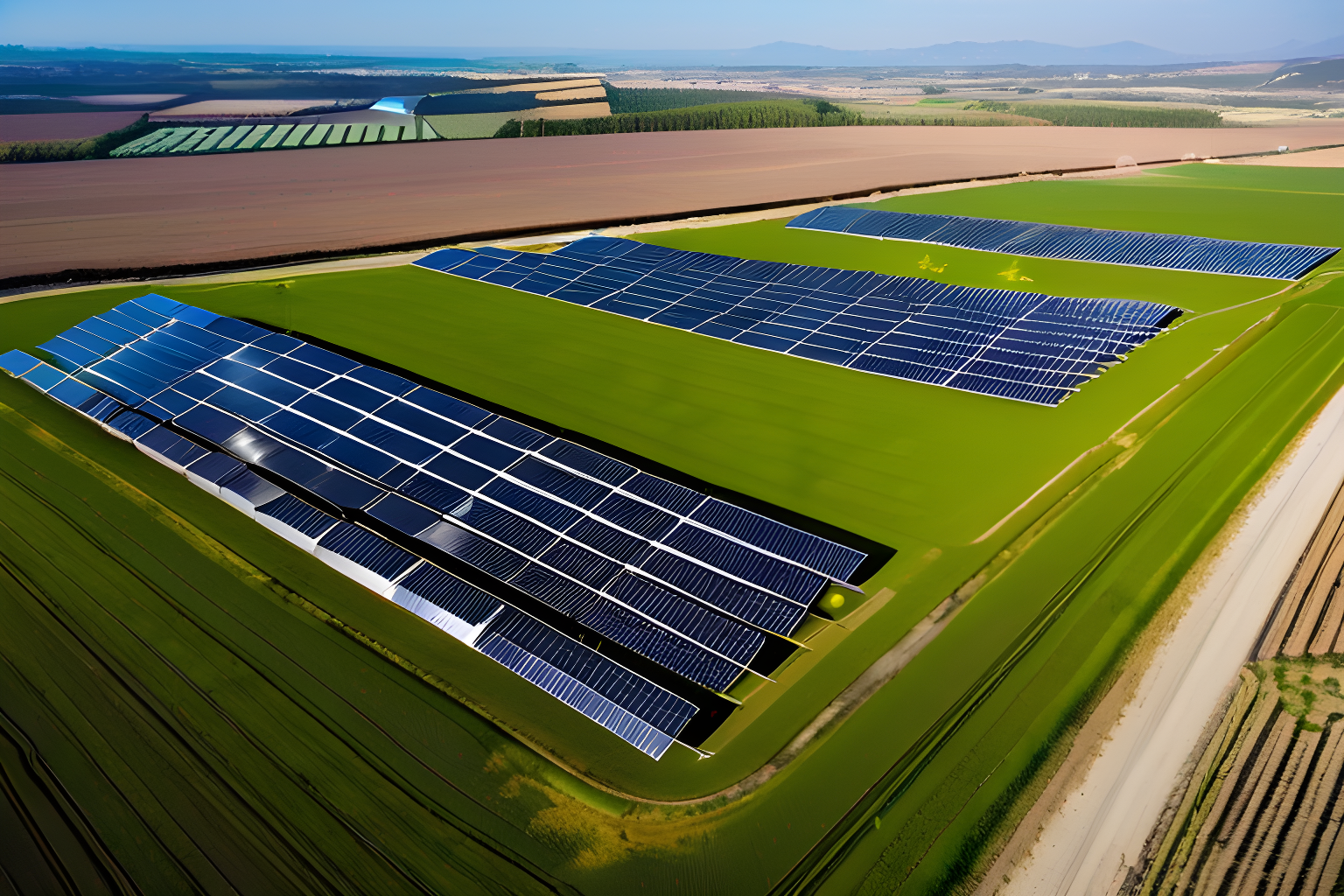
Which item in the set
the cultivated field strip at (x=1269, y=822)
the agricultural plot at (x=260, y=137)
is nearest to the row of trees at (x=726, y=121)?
the agricultural plot at (x=260, y=137)

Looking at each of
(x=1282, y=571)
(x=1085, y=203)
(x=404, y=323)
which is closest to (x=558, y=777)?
(x=1282, y=571)

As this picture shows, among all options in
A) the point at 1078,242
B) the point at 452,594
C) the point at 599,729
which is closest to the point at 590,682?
the point at 599,729

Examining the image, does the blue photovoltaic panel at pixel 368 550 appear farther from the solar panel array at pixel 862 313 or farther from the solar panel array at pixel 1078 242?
the solar panel array at pixel 1078 242

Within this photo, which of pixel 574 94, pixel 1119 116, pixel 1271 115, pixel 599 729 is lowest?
pixel 599 729

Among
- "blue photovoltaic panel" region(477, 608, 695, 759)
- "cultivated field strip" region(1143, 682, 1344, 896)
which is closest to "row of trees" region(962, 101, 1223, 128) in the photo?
"cultivated field strip" region(1143, 682, 1344, 896)

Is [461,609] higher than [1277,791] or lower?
higher

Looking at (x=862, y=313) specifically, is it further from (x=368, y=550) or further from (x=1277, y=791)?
(x=368, y=550)
